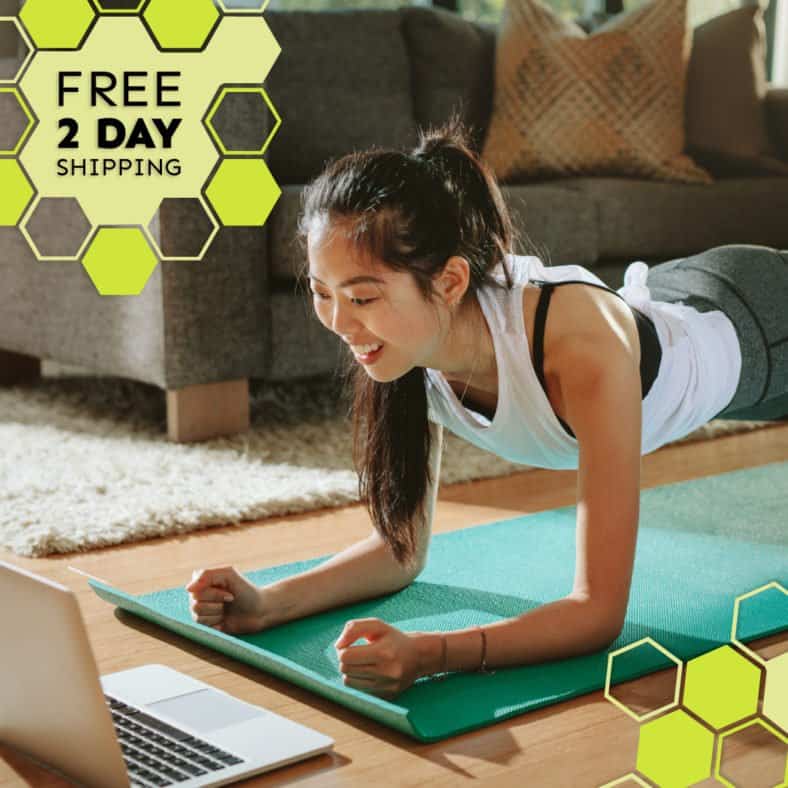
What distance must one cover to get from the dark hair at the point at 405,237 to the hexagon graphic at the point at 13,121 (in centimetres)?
146

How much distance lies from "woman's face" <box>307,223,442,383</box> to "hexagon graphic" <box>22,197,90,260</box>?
1409mm

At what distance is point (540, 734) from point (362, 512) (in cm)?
84

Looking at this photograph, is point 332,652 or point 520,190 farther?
point 520,190

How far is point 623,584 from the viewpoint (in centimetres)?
128

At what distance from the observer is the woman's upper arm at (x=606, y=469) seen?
4.18ft

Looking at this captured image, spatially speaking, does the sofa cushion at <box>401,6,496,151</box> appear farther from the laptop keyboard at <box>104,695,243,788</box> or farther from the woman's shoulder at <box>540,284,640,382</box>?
the laptop keyboard at <box>104,695,243,788</box>

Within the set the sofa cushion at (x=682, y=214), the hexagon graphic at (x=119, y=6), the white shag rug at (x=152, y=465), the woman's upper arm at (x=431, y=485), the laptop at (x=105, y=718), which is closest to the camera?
the laptop at (x=105, y=718)

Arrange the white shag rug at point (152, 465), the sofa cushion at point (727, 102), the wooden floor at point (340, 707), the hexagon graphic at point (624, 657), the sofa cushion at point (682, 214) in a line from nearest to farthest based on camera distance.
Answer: the wooden floor at point (340, 707) < the hexagon graphic at point (624, 657) < the white shag rug at point (152, 465) < the sofa cushion at point (682, 214) < the sofa cushion at point (727, 102)

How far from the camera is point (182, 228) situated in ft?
7.79

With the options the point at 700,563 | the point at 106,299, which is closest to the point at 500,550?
the point at 700,563

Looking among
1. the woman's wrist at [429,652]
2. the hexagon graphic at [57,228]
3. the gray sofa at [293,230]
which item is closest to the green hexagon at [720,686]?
the woman's wrist at [429,652]

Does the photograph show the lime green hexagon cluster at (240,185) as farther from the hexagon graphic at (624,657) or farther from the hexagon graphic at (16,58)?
the hexagon graphic at (624,657)

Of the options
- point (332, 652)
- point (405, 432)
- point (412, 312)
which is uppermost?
point (412, 312)

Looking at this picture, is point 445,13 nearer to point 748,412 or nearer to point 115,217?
point 115,217
